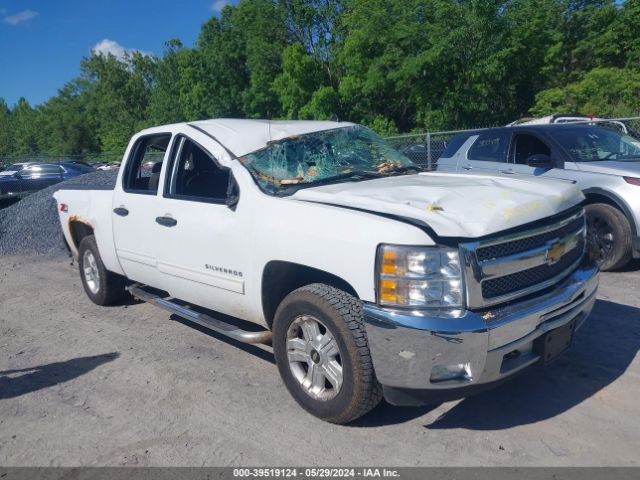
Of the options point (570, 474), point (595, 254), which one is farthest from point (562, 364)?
point (570, 474)

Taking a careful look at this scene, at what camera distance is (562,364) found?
4.12 metres

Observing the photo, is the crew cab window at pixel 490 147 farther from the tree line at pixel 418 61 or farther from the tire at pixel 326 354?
the tree line at pixel 418 61

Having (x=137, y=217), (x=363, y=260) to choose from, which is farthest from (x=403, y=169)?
(x=137, y=217)

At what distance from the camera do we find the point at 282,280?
3795 mm

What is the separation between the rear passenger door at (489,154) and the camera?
7.75 metres

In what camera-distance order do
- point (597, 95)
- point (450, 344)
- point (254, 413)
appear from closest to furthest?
point (450, 344) → point (254, 413) → point (597, 95)

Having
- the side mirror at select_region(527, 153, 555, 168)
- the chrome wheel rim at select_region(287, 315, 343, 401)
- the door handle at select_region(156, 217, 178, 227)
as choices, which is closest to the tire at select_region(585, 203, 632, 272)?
the side mirror at select_region(527, 153, 555, 168)

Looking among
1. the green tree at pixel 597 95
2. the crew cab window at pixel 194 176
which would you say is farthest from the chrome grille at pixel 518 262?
the green tree at pixel 597 95

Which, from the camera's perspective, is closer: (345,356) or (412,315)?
(412,315)

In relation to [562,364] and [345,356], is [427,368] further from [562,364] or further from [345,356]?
[562,364]

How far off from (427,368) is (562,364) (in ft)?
5.70

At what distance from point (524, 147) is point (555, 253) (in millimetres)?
4651

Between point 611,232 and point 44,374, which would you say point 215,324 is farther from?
point 611,232

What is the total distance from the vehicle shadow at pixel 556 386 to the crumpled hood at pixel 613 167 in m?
2.34
